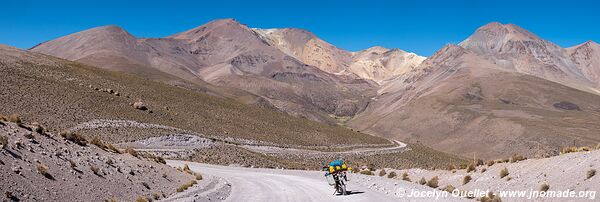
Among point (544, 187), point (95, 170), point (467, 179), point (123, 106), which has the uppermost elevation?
point (123, 106)

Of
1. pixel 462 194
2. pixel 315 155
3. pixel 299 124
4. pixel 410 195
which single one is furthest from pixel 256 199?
pixel 299 124

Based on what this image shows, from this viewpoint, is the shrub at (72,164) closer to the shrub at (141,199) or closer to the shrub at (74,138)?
the shrub at (141,199)

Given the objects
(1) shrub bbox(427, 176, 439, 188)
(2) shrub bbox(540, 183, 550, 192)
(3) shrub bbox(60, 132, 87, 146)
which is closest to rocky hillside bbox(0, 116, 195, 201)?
(3) shrub bbox(60, 132, 87, 146)

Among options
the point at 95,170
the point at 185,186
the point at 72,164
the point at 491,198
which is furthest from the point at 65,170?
the point at 491,198

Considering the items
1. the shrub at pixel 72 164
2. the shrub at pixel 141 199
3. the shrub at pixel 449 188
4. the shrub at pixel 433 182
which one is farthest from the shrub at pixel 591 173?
the shrub at pixel 72 164

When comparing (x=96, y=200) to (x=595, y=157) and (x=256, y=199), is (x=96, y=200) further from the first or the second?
(x=595, y=157)

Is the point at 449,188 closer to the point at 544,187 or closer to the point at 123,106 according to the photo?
the point at 544,187

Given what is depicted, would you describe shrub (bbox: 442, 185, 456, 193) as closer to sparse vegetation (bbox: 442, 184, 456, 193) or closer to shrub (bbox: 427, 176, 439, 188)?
sparse vegetation (bbox: 442, 184, 456, 193)

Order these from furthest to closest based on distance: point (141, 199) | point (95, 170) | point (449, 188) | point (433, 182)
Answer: point (433, 182), point (449, 188), point (95, 170), point (141, 199)

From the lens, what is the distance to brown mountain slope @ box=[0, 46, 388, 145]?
227ft

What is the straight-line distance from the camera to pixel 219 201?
22.0 meters

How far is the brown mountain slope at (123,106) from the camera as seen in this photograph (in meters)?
69.2

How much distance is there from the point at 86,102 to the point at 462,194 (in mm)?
67943

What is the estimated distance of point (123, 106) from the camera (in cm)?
8275
